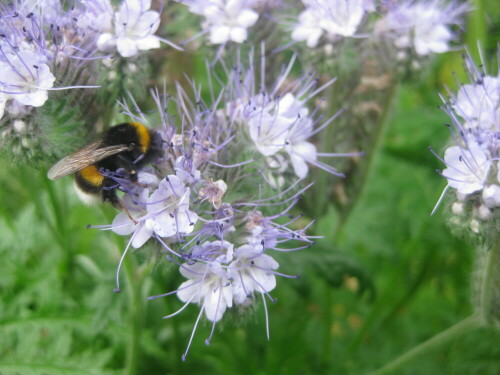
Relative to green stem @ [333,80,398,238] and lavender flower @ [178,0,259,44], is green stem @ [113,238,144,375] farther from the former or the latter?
green stem @ [333,80,398,238]

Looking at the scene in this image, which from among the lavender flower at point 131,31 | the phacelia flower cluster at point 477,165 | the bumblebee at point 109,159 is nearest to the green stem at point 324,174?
the phacelia flower cluster at point 477,165

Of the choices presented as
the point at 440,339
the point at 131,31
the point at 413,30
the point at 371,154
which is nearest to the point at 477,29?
the point at 413,30

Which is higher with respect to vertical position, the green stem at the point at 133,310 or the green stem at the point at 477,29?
the green stem at the point at 477,29

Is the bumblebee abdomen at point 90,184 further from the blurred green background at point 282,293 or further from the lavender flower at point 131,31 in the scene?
the lavender flower at point 131,31

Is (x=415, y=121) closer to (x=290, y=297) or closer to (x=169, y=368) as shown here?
(x=290, y=297)

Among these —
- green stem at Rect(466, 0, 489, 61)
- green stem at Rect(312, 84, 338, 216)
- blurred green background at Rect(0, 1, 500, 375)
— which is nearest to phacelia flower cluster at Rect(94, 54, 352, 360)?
blurred green background at Rect(0, 1, 500, 375)

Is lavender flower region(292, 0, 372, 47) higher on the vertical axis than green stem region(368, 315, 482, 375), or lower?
higher

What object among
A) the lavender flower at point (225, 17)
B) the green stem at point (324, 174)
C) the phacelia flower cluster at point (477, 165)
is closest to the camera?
the phacelia flower cluster at point (477, 165)
